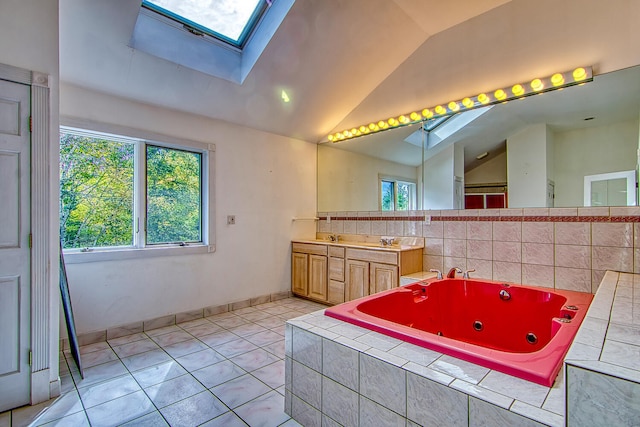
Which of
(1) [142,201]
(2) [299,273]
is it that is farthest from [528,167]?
(1) [142,201]

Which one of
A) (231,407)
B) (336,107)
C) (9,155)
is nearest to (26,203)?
(9,155)

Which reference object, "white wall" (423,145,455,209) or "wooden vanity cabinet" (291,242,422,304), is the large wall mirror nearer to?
"white wall" (423,145,455,209)

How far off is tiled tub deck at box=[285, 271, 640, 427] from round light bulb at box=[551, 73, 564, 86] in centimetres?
162

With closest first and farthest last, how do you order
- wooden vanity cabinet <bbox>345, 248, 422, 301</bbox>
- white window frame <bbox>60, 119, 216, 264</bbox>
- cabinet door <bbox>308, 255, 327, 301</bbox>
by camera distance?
white window frame <bbox>60, 119, 216, 264</bbox> < wooden vanity cabinet <bbox>345, 248, 422, 301</bbox> < cabinet door <bbox>308, 255, 327, 301</bbox>

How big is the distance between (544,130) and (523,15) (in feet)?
2.97

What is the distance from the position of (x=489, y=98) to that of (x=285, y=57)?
188cm

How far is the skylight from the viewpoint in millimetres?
2391

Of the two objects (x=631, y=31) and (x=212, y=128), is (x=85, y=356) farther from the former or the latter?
(x=631, y=31)

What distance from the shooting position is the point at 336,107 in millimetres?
3660

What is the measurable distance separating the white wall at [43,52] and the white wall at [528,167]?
3.35 meters

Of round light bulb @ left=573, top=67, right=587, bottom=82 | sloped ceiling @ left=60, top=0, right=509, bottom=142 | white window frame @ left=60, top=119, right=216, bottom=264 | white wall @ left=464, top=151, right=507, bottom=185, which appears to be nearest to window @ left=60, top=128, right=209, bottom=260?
white window frame @ left=60, top=119, right=216, bottom=264

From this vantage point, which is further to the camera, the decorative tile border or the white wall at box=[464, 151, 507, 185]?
the white wall at box=[464, 151, 507, 185]

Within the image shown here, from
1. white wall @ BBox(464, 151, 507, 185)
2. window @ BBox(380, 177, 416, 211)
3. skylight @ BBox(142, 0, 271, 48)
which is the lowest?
window @ BBox(380, 177, 416, 211)

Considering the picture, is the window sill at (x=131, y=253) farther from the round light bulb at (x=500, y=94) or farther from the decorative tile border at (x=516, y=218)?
the round light bulb at (x=500, y=94)
